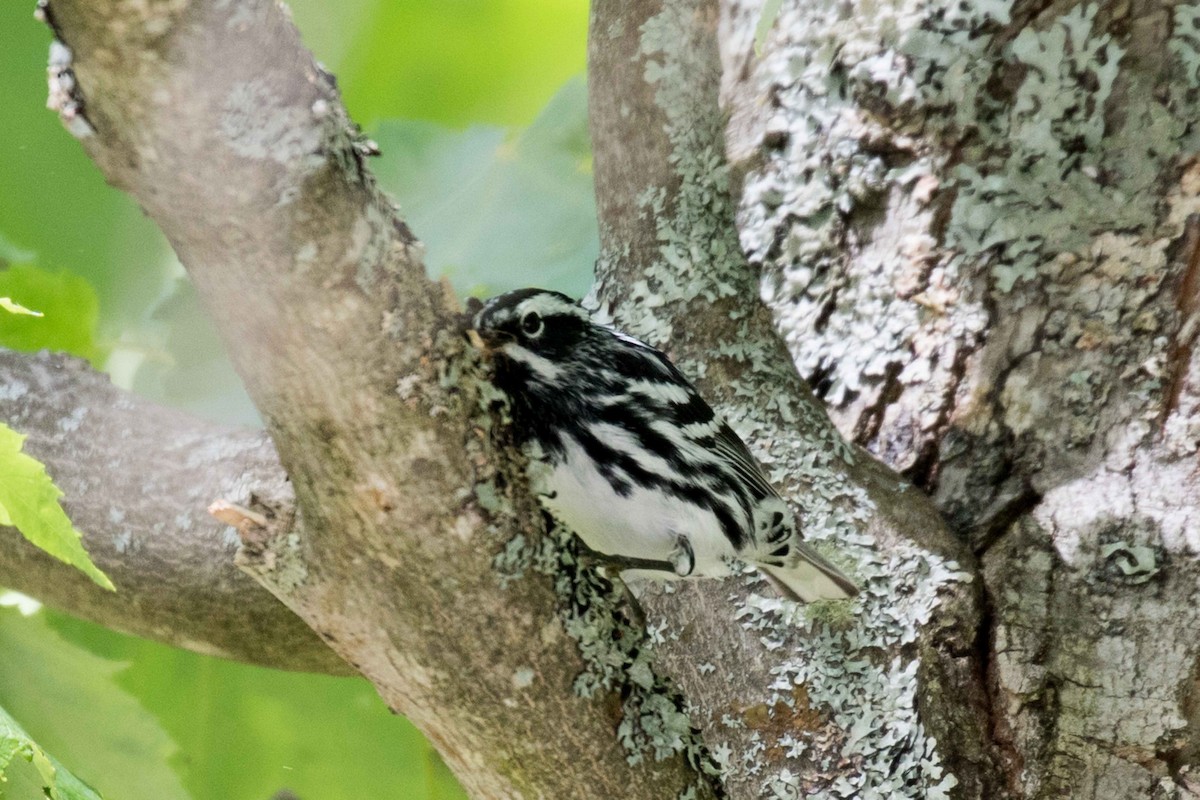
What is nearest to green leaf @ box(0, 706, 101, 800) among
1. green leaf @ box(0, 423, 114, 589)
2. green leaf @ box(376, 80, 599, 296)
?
green leaf @ box(0, 423, 114, 589)

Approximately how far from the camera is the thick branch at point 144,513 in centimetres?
180

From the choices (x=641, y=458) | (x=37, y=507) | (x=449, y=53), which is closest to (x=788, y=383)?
(x=641, y=458)

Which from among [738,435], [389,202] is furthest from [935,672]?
[389,202]

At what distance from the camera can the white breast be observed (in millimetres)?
1384

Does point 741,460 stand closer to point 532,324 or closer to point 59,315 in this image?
point 532,324

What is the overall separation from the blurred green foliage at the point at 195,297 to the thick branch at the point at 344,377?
1116 millimetres

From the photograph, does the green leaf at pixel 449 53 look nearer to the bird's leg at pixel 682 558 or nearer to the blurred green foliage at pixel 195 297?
the blurred green foliage at pixel 195 297

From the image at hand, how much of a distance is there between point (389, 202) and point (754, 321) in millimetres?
801

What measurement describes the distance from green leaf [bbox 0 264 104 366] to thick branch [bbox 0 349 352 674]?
0.14 metres

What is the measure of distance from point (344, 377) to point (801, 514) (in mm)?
790

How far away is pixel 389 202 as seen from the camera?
0.95m

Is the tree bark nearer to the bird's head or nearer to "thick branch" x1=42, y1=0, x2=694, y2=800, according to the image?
the bird's head

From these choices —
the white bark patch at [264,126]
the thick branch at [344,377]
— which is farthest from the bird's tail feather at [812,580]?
the white bark patch at [264,126]

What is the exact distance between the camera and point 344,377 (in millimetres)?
925
